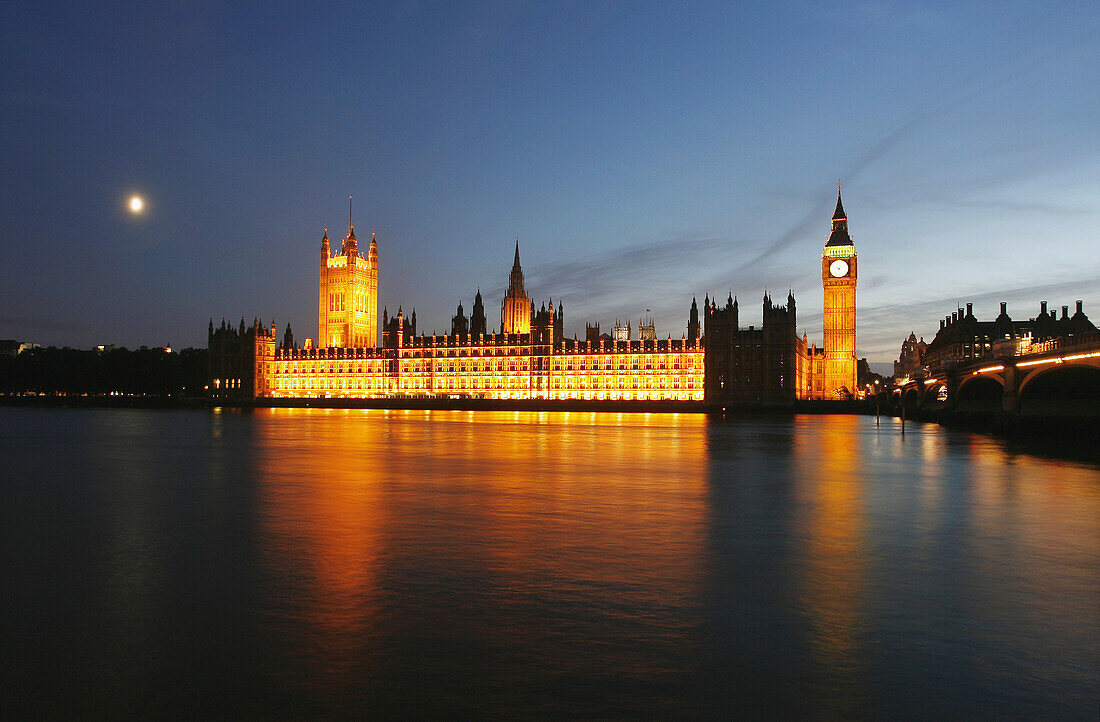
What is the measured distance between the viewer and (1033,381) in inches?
1986

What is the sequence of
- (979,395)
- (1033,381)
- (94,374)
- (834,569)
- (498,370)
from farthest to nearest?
1. (498,370)
2. (94,374)
3. (979,395)
4. (1033,381)
5. (834,569)

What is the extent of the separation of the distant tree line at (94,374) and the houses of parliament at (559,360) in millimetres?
12263

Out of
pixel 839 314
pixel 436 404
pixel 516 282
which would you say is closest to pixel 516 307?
pixel 516 282

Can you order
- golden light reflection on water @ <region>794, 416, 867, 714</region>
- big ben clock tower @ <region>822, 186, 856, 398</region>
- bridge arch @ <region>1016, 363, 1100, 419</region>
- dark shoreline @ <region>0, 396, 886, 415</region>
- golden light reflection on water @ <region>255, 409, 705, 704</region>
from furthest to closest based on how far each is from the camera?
1. big ben clock tower @ <region>822, 186, 856, 398</region>
2. dark shoreline @ <region>0, 396, 886, 415</region>
3. bridge arch @ <region>1016, 363, 1100, 419</region>
4. golden light reflection on water @ <region>255, 409, 705, 704</region>
5. golden light reflection on water @ <region>794, 416, 867, 714</region>

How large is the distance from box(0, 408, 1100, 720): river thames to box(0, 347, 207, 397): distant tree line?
374 ft

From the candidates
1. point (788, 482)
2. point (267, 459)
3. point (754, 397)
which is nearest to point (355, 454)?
point (267, 459)

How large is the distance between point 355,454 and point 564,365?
9844 cm

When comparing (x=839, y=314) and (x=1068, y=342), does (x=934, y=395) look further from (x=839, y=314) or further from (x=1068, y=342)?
(x=1068, y=342)

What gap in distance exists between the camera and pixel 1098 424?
51812mm

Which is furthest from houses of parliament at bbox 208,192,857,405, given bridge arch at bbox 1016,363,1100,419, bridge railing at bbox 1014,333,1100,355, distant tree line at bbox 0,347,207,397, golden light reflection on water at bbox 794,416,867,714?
golden light reflection on water at bbox 794,416,867,714

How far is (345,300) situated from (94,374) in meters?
51.8

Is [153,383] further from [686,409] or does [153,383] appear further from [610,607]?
[610,607]

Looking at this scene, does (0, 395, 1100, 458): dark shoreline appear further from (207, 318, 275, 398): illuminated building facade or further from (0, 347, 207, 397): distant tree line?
(207, 318, 275, 398): illuminated building facade

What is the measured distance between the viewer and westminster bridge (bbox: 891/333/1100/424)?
41469mm
